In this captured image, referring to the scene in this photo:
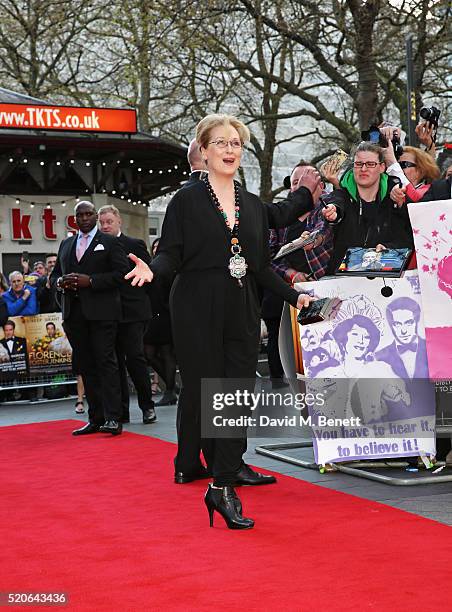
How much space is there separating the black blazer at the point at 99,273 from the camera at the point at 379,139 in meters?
3.10

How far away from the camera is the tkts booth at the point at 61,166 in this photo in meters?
22.3

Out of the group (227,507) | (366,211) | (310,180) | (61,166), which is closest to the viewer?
(227,507)

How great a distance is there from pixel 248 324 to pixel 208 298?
0.80 feet

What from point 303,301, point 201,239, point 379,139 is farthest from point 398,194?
point 201,239

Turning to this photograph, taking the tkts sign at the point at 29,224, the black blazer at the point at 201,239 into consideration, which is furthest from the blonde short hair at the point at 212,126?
the tkts sign at the point at 29,224

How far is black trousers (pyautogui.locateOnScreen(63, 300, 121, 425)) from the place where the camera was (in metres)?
9.27

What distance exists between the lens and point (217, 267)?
5.50 metres

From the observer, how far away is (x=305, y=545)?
4.89 m

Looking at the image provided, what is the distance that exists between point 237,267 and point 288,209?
697 millimetres

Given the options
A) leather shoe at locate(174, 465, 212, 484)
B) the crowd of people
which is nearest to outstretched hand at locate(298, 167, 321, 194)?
the crowd of people

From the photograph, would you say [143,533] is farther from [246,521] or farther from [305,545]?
[305,545]

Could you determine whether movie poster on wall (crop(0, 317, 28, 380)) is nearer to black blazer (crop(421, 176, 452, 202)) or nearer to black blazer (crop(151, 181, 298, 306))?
black blazer (crop(421, 176, 452, 202))

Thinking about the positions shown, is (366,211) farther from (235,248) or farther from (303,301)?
(235,248)

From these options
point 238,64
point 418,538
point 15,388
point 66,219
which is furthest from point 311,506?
point 66,219
